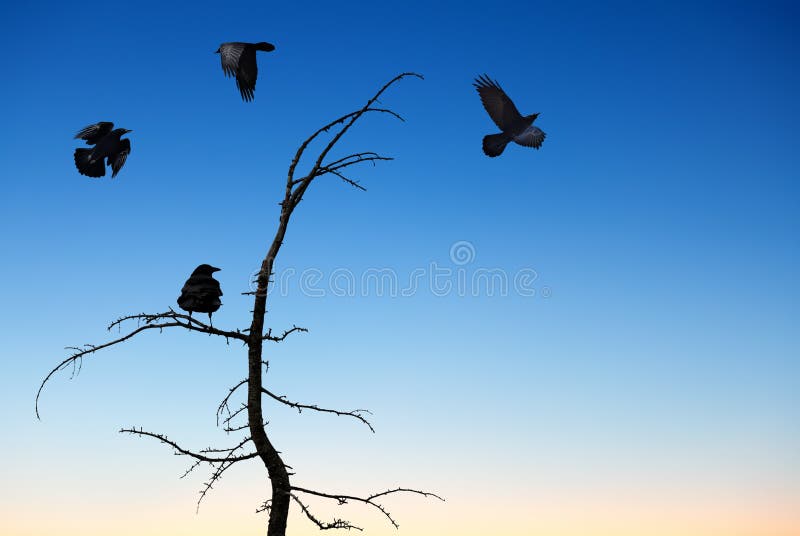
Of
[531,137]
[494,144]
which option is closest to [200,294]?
[494,144]

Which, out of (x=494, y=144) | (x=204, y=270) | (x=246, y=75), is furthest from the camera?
(x=494, y=144)

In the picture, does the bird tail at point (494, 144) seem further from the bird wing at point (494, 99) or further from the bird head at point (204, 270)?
the bird head at point (204, 270)

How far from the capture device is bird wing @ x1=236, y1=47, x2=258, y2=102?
6109mm

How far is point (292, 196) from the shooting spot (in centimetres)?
584

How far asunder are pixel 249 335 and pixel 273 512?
4.78ft

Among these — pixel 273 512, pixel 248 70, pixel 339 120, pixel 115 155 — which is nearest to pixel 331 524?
pixel 273 512

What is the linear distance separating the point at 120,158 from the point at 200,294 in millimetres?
2555

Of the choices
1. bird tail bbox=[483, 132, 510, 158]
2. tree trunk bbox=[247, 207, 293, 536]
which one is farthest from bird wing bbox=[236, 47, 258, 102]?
bird tail bbox=[483, 132, 510, 158]

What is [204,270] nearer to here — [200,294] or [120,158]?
[200,294]

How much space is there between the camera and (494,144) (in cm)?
Answer: 958

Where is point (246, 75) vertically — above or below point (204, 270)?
above

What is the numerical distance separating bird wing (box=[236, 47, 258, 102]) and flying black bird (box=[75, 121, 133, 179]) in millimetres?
1963

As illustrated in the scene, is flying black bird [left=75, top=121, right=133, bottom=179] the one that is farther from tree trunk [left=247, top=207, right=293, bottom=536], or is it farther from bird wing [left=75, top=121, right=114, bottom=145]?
tree trunk [left=247, top=207, right=293, bottom=536]

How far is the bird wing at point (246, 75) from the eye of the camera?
611cm
